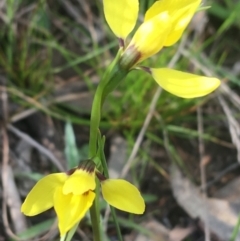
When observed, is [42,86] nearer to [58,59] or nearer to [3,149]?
[58,59]

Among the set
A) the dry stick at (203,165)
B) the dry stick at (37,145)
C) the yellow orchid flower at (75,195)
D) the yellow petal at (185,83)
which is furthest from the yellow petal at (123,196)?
the dry stick at (37,145)

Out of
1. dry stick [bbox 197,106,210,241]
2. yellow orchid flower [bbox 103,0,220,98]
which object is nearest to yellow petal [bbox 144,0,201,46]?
yellow orchid flower [bbox 103,0,220,98]

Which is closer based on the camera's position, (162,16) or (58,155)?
(162,16)

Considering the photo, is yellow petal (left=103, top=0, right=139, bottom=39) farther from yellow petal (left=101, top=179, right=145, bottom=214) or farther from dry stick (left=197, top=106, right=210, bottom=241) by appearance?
dry stick (left=197, top=106, right=210, bottom=241)

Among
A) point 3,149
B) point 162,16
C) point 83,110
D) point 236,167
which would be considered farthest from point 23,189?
point 162,16

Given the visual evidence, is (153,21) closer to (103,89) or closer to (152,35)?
(152,35)

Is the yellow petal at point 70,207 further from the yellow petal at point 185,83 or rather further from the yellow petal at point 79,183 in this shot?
the yellow petal at point 185,83
